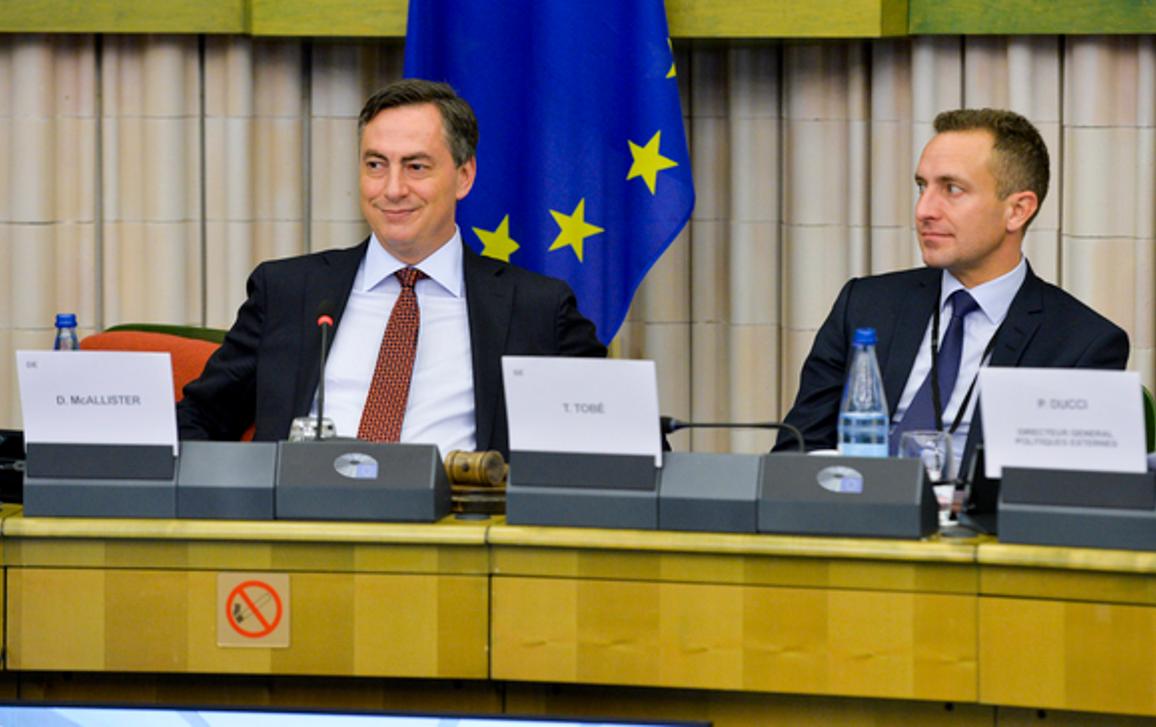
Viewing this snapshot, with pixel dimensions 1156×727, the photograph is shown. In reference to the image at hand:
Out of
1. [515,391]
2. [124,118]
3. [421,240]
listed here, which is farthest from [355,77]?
[515,391]

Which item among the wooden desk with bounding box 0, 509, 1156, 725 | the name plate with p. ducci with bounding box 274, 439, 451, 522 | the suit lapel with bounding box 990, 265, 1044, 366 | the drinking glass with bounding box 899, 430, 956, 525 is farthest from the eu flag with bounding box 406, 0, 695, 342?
the wooden desk with bounding box 0, 509, 1156, 725

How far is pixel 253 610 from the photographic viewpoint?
2.58 m

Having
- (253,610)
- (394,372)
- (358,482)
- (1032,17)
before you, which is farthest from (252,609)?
(1032,17)

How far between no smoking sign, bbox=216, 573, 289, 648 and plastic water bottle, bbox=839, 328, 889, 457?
956 millimetres

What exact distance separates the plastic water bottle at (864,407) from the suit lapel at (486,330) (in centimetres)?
76

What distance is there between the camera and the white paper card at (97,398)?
8.56 ft

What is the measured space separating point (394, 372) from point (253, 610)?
0.97 meters

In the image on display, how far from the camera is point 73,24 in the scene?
4699 mm

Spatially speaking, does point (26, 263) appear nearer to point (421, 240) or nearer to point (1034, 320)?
point (421, 240)

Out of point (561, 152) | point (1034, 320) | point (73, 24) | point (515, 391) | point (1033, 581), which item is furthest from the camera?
point (73, 24)

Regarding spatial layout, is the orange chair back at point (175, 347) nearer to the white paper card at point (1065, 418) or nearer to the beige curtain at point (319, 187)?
the beige curtain at point (319, 187)

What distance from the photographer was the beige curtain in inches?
186

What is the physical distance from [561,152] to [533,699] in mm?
2105

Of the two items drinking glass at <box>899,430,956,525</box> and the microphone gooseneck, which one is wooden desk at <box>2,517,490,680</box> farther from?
drinking glass at <box>899,430,956,525</box>
